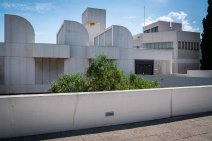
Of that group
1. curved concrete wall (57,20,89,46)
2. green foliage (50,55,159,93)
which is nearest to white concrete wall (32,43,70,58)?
curved concrete wall (57,20,89,46)

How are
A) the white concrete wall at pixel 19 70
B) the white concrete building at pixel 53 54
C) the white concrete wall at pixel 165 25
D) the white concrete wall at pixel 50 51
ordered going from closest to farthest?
the white concrete wall at pixel 19 70 < the white concrete building at pixel 53 54 < the white concrete wall at pixel 50 51 < the white concrete wall at pixel 165 25

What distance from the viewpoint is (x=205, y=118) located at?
23.0ft

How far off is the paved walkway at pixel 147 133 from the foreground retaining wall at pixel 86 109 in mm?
236

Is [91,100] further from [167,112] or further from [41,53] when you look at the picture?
[41,53]

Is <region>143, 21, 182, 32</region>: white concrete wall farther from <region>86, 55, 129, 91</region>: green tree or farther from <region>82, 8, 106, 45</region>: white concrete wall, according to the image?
<region>86, 55, 129, 91</region>: green tree

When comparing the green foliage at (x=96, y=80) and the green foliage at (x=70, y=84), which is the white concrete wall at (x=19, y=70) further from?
the green foliage at (x=70, y=84)

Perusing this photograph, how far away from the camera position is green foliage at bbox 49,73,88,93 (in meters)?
10.3

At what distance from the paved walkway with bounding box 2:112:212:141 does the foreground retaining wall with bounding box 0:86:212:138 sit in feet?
0.77

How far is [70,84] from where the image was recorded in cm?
1038

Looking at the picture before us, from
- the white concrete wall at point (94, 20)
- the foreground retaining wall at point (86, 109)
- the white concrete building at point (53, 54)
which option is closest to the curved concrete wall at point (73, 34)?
the white concrete building at point (53, 54)

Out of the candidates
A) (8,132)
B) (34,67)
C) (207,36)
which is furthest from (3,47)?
(207,36)

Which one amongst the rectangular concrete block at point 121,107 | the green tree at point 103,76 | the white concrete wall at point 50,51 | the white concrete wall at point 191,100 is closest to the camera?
the rectangular concrete block at point 121,107

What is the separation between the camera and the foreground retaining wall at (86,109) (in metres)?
5.03

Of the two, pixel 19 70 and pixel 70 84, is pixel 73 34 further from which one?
pixel 70 84
